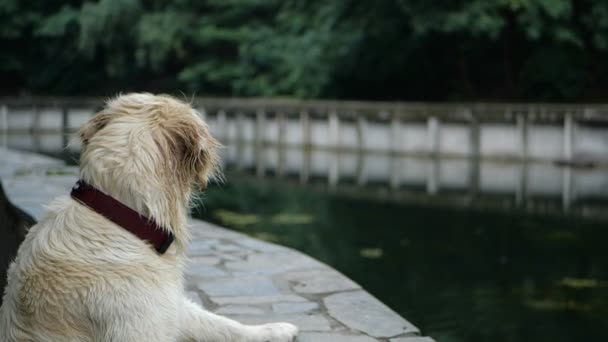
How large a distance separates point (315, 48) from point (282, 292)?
2738cm

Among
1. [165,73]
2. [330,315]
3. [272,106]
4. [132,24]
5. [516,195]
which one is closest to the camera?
[330,315]

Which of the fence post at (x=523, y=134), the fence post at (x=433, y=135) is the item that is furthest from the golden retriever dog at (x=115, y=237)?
the fence post at (x=433, y=135)

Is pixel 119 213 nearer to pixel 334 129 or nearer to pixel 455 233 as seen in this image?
pixel 455 233

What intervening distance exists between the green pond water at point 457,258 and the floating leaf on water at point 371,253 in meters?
0.01

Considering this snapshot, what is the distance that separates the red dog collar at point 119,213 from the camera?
3.05m

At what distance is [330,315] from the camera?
4.94 m

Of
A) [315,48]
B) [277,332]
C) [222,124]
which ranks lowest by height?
[222,124]

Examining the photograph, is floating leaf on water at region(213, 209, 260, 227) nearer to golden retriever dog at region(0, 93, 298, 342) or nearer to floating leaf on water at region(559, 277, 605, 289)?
floating leaf on water at region(559, 277, 605, 289)

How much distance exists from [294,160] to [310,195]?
816 cm

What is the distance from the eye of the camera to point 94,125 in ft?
10.2

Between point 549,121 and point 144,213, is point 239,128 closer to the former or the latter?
point 549,121

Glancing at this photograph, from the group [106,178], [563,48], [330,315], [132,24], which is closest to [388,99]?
[563,48]

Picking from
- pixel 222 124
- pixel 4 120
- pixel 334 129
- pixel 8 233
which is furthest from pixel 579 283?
pixel 4 120

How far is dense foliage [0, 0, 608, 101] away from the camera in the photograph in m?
25.5
